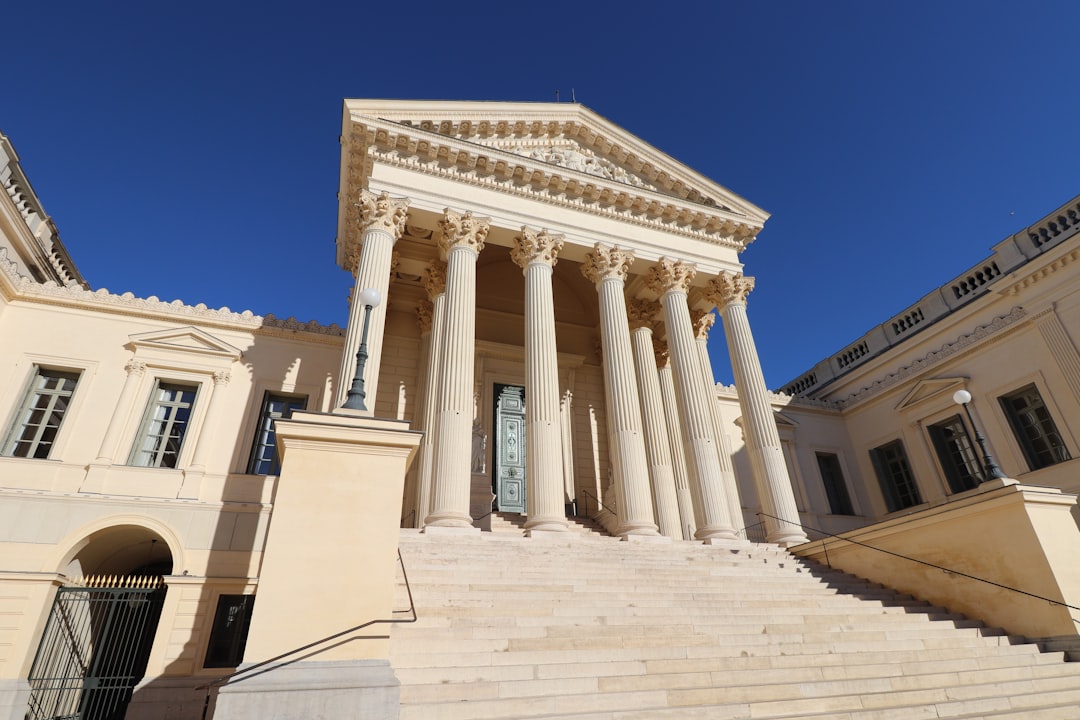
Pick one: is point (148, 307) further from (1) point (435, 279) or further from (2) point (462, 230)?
(2) point (462, 230)

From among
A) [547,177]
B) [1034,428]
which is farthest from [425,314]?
[1034,428]

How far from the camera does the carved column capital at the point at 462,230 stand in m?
14.0

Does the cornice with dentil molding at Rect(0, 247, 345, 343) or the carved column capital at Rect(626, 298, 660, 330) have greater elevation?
the carved column capital at Rect(626, 298, 660, 330)

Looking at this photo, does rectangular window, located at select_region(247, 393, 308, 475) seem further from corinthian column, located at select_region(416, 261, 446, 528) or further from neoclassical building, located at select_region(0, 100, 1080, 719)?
corinthian column, located at select_region(416, 261, 446, 528)

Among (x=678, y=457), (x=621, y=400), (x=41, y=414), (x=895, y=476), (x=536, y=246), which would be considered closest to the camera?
(x=41, y=414)

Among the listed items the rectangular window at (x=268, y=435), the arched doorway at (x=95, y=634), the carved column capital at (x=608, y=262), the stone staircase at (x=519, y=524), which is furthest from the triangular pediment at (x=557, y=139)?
the arched doorway at (x=95, y=634)

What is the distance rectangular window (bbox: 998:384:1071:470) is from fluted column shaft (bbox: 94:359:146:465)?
81.1ft

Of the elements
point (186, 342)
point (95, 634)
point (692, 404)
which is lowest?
Result: point (95, 634)

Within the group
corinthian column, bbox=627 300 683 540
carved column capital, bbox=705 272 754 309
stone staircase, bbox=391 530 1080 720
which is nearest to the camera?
stone staircase, bbox=391 530 1080 720

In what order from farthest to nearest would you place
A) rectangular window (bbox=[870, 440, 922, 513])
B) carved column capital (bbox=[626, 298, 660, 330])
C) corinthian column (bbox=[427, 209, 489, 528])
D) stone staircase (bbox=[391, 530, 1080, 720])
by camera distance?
1. rectangular window (bbox=[870, 440, 922, 513])
2. carved column capital (bbox=[626, 298, 660, 330])
3. corinthian column (bbox=[427, 209, 489, 528])
4. stone staircase (bbox=[391, 530, 1080, 720])

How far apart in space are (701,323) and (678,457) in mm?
4755

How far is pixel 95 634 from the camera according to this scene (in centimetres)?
1276

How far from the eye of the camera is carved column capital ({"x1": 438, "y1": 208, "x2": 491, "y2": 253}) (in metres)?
14.0

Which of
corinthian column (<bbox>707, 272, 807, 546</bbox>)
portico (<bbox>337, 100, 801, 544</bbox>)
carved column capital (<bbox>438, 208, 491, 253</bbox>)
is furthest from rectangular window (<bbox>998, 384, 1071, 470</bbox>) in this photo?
carved column capital (<bbox>438, 208, 491, 253</bbox>)
